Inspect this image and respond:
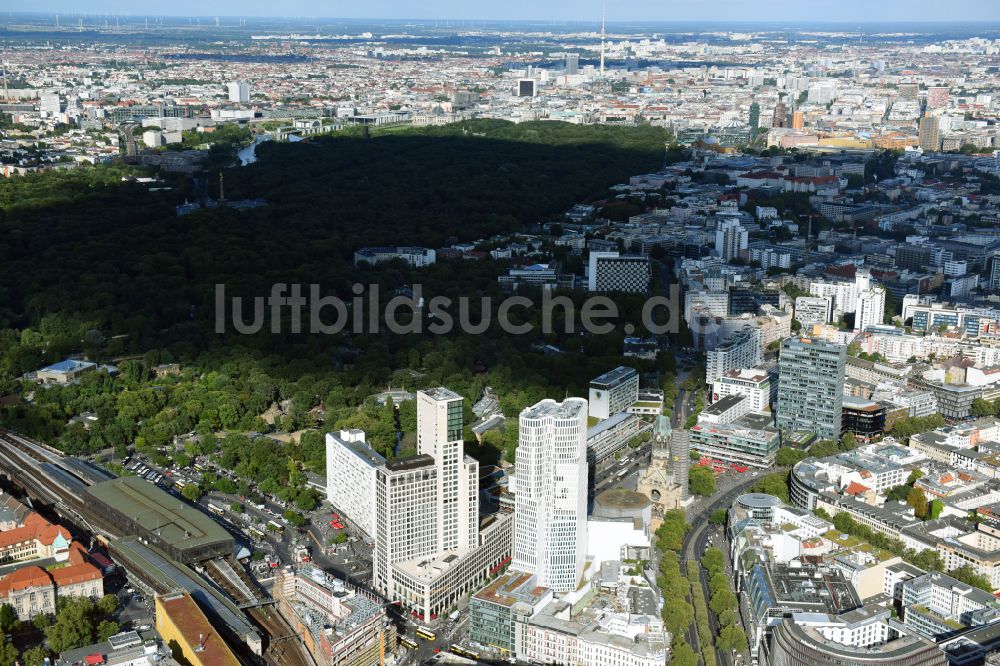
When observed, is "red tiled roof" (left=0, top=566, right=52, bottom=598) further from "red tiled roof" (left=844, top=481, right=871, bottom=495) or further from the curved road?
"red tiled roof" (left=844, top=481, right=871, bottom=495)

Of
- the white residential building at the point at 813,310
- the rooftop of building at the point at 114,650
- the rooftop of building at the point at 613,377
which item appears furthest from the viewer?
the white residential building at the point at 813,310

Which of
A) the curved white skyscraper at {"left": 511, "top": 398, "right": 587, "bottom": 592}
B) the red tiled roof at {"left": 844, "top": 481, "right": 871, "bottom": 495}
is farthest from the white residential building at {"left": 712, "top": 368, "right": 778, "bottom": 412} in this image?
the curved white skyscraper at {"left": 511, "top": 398, "right": 587, "bottom": 592}

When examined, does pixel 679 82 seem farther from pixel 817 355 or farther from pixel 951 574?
pixel 951 574

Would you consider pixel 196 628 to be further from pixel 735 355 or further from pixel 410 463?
pixel 735 355

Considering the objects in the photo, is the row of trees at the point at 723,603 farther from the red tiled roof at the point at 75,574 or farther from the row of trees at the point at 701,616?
the red tiled roof at the point at 75,574

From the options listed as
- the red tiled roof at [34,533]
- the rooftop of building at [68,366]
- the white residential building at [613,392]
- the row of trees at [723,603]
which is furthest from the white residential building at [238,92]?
the row of trees at [723,603]

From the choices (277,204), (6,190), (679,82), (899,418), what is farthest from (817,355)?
(679,82)
